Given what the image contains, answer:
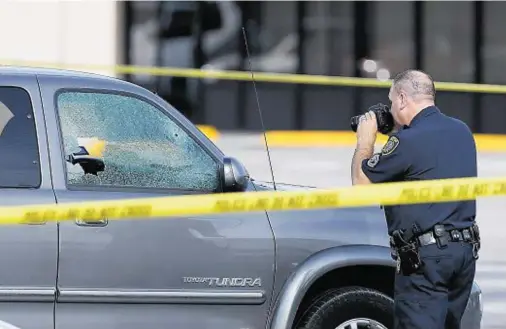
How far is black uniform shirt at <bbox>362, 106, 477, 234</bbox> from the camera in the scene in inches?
217

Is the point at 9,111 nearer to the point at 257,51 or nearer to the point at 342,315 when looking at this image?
the point at 342,315

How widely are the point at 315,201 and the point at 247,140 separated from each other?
18495 millimetres

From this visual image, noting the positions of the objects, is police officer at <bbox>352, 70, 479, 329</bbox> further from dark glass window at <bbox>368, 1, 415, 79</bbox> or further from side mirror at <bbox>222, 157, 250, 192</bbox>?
dark glass window at <bbox>368, 1, 415, 79</bbox>

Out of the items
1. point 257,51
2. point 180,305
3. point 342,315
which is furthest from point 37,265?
point 257,51

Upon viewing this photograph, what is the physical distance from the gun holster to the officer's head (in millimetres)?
512

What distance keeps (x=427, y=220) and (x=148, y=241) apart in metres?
1.30

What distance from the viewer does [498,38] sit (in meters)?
24.9

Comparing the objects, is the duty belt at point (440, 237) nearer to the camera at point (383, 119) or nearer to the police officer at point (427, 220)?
the police officer at point (427, 220)

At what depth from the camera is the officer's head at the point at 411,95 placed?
568cm

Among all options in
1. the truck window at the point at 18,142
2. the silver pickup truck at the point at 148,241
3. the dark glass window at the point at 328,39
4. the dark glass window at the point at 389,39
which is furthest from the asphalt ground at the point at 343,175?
the truck window at the point at 18,142

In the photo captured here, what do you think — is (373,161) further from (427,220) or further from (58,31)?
(58,31)

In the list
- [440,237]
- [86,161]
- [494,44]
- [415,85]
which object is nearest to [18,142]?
[86,161]

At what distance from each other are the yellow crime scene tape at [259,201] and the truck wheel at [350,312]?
1262 mm

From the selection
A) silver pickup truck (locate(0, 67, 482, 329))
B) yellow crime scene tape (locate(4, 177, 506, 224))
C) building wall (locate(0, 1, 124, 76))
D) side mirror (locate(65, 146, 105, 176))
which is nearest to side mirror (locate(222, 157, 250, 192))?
silver pickup truck (locate(0, 67, 482, 329))
